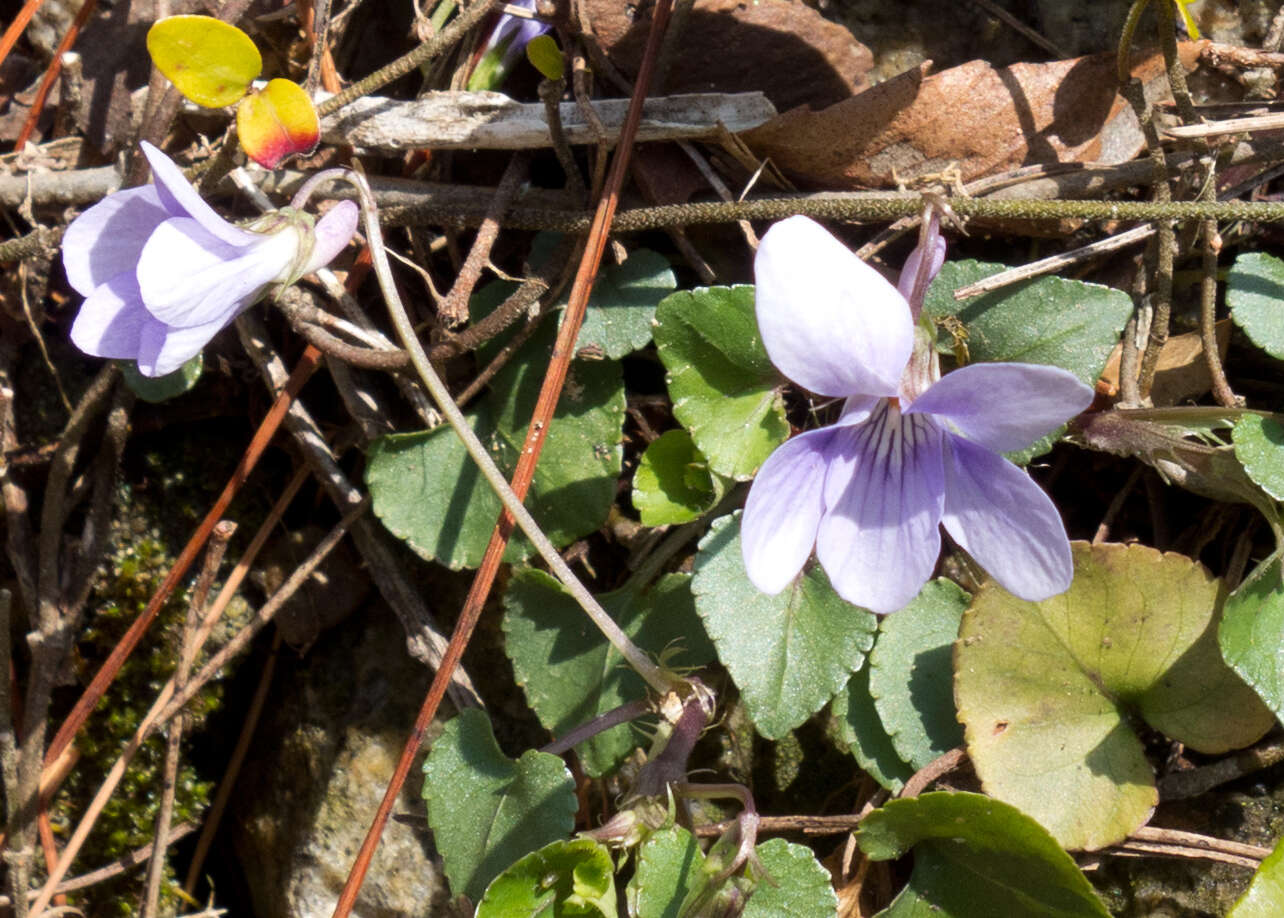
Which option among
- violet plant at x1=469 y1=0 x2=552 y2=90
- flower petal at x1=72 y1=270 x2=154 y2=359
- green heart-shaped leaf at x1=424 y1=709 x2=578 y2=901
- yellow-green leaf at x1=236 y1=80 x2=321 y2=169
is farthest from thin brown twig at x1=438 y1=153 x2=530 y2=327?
green heart-shaped leaf at x1=424 y1=709 x2=578 y2=901

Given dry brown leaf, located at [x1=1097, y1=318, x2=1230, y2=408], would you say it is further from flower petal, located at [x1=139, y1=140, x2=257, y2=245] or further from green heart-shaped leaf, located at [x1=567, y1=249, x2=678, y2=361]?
flower petal, located at [x1=139, y1=140, x2=257, y2=245]

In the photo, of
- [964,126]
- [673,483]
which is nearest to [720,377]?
[673,483]

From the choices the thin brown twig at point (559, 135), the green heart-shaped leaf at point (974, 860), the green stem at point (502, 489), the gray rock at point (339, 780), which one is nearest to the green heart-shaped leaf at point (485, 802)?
the green stem at point (502, 489)

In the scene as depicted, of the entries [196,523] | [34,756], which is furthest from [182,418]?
[34,756]

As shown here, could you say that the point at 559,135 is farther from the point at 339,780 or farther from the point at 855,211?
the point at 339,780

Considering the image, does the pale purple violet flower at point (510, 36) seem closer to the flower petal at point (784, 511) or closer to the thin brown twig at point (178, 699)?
the thin brown twig at point (178, 699)

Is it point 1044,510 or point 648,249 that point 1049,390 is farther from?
point 648,249
